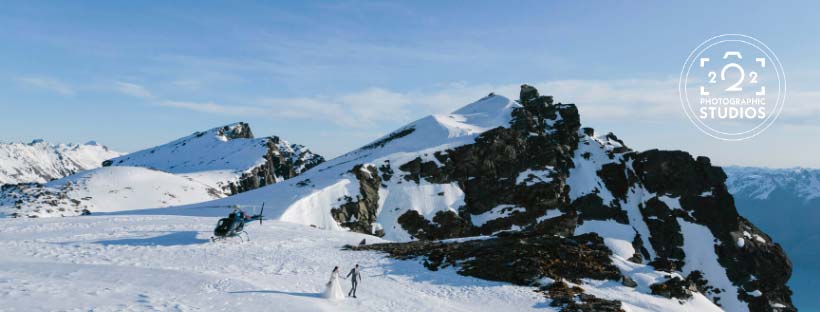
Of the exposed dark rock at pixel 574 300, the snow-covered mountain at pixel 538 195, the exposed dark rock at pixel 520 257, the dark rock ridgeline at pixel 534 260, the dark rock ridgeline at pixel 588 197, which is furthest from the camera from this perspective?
the dark rock ridgeline at pixel 588 197

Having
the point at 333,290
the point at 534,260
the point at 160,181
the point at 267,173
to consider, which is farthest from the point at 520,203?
the point at 267,173

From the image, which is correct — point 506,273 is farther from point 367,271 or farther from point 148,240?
point 148,240

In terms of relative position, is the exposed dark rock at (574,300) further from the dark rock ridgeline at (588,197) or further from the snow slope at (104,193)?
the snow slope at (104,193)

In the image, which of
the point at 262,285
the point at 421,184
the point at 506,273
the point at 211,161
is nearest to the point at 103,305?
the point at 262,285

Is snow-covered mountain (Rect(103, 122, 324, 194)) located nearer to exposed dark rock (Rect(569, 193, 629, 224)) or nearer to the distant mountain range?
the distant mountain range

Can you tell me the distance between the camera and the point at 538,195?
358 feet

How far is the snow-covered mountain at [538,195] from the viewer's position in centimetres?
8806

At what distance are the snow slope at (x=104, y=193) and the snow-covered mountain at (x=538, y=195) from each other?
29.7m

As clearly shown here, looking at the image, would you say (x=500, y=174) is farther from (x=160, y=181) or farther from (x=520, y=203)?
(x=160, y=181)

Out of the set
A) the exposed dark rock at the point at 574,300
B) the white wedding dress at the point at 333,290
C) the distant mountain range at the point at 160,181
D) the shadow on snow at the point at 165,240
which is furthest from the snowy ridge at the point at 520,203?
the white wedding dress at the point at 333,290

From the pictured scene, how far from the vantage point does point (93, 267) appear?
24094 millimetres

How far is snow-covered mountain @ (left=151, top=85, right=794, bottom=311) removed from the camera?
88.1 metres

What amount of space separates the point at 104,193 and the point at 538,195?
99579 mm

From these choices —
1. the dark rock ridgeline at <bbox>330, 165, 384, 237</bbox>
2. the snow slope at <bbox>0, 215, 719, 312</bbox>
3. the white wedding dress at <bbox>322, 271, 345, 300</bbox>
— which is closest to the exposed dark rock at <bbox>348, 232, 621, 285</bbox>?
the snow slope at <bbox>0, 215, 719, 312</bbox>
